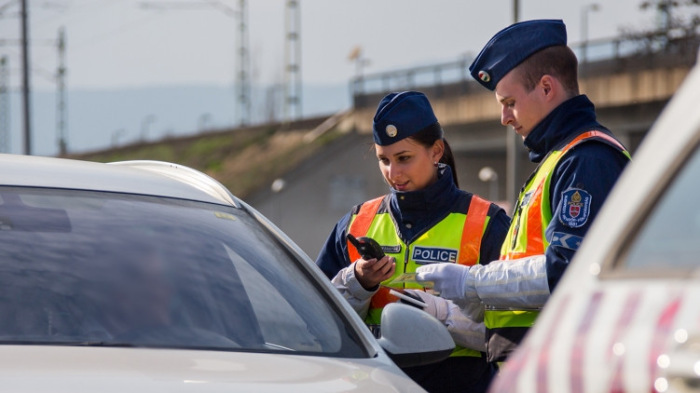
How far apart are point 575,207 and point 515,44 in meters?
0.75

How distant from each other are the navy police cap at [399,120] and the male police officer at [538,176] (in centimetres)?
48

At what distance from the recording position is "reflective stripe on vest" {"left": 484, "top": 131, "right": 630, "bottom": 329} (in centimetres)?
433

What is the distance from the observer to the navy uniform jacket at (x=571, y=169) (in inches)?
161

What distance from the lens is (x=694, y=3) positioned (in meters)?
19.0

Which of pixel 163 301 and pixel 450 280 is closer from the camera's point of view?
pixel 163 301

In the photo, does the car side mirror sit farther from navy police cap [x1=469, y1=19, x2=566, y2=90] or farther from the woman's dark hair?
the woman's dark hair

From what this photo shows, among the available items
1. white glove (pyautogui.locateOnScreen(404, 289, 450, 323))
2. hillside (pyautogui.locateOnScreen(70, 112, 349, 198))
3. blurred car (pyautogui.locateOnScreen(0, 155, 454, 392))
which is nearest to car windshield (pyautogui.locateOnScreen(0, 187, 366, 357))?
blurred car (pyautogui.locateOnScreen(0, 155, 454, 392))

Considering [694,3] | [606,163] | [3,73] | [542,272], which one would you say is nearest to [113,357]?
[542,272]

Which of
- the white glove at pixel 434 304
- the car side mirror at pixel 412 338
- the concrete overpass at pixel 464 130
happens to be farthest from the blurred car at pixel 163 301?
the concrete overpass at pixel 464 130

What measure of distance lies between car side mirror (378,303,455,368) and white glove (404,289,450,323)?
873 mm

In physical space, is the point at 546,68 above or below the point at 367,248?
above

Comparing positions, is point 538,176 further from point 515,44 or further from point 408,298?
point 408,298

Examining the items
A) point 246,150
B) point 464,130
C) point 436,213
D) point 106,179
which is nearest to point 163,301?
point 106,179

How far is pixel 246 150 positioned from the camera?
179 feet
